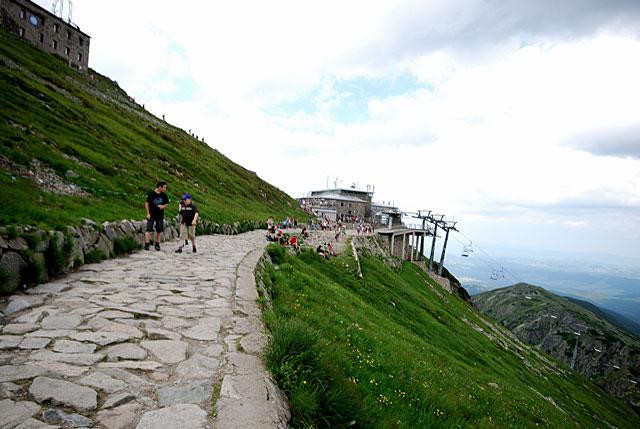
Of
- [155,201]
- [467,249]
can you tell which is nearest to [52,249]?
[155,201]

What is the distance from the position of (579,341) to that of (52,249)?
14701 cm

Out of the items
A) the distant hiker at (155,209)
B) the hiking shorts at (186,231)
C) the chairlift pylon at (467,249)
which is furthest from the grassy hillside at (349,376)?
the chairlift pylon at (467,249)

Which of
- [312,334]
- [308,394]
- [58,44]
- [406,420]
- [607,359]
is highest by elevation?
[58,44]

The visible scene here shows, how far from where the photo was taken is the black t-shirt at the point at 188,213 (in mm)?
16453

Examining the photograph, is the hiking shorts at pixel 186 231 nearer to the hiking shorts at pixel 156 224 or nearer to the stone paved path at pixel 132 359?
the hiking shorts at pixel 156 224

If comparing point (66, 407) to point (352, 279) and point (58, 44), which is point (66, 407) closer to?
point (352, 279)

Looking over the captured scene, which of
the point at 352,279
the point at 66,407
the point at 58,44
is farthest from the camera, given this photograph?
the point at 58,44

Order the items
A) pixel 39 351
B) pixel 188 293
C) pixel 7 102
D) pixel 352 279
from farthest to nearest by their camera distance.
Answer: pixel 7 102 < pixel 352 279 < pixel 188 293 < pixel 39 351

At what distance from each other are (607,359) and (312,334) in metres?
139

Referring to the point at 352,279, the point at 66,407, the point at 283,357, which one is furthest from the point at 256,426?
the point at 352,279

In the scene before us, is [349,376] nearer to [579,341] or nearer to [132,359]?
[132,359]

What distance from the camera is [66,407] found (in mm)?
3627

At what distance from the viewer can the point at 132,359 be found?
4.96 meters

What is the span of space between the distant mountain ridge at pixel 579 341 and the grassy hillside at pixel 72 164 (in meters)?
85.0
